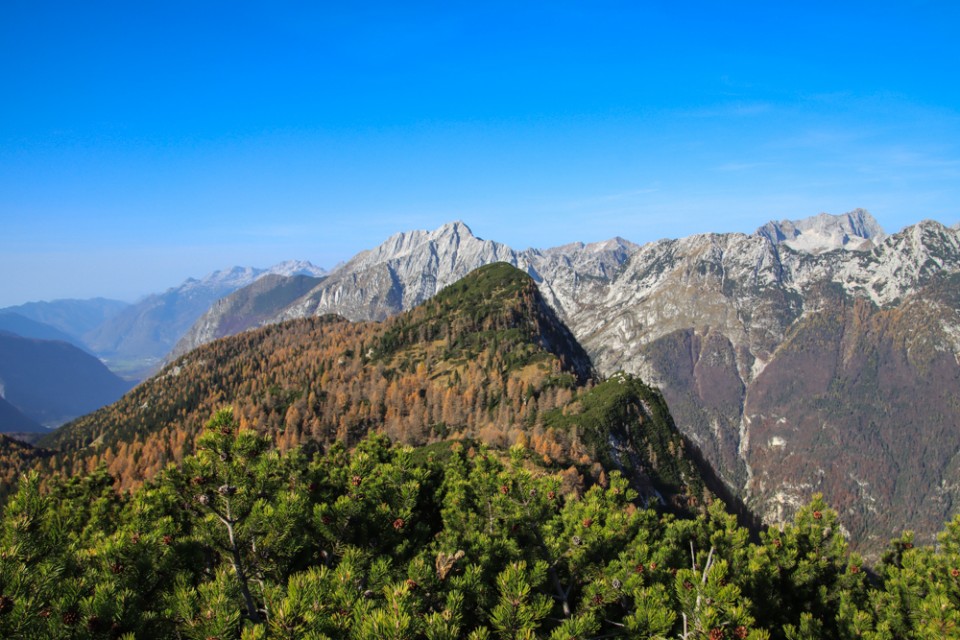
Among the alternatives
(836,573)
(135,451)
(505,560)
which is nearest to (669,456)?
(836,573)

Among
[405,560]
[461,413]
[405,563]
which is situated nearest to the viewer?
[405,563]

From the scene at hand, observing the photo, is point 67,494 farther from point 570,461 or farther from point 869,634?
point 570,461

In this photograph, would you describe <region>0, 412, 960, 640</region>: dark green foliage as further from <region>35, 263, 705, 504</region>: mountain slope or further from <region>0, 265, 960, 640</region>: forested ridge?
<region>35, 263, 705, 504</region>: mountain slope

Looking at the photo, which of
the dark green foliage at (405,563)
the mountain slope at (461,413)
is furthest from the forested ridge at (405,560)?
the mountain slope at (461,413)

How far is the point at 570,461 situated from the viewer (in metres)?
105

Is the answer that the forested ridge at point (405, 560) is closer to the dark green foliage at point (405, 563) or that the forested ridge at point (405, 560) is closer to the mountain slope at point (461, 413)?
the dark green foliage at point (405, 563)

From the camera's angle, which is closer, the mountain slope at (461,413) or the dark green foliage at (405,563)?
the dark green foliage at (405,563)

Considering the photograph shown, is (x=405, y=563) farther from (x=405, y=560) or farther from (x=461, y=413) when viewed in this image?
(x=461, y=413)

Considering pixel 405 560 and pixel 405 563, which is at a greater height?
pixel 405 563

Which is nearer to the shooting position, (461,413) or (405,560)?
(405,560)

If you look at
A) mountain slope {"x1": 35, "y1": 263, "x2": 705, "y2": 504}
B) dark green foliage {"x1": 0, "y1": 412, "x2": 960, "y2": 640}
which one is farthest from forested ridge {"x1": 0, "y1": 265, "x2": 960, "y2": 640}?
mountain slope {"x1": 35, "y1": 263, "x2": 705, "y2": 504}

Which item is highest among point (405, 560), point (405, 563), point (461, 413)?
point (405, 563)

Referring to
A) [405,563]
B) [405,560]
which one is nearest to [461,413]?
[405,560]

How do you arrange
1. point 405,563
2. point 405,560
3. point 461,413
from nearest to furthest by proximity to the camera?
point 405,563, point 405,560, point 461,413
